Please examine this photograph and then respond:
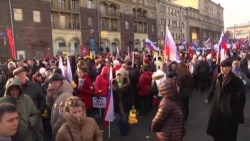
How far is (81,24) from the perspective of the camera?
4216 centimetres

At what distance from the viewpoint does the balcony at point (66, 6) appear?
37.8m

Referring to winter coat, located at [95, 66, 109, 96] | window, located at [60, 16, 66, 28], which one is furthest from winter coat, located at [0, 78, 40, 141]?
window, located at [60, 16, 66, 28]

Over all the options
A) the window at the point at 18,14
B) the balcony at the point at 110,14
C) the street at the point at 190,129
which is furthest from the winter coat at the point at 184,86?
the balcony at the point at 110,14

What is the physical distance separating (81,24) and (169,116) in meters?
38.7

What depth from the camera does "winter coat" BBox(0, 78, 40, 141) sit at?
4.48m

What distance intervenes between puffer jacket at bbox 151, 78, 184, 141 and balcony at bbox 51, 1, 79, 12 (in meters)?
34.6

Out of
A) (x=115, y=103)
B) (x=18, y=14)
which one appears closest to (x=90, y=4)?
(x=18, y=14)

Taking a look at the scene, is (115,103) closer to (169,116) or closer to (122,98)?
(122,98)

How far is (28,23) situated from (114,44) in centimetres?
1812

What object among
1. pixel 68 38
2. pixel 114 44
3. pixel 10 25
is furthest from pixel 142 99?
pixel 114 44

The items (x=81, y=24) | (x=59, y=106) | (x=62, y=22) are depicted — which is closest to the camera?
(x=59, y=106)

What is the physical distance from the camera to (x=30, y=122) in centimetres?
459

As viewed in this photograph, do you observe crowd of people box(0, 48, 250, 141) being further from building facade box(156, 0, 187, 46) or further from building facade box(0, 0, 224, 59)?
building facade box(156, 0, 187, 46)

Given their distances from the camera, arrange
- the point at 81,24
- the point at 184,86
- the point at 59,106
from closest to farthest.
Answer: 1. the point at 59,106
2. the point at 184,86
3. the point at 81,24
